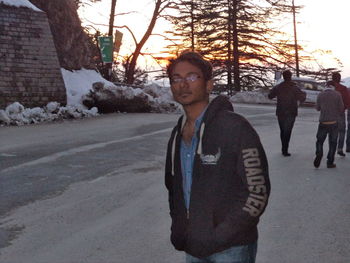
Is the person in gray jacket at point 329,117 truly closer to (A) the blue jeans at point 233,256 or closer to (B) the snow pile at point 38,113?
(A) the blue jeans at point 233,256

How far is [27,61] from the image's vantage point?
19781 millimetres

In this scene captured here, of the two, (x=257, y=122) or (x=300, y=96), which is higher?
(x=300, y=96)

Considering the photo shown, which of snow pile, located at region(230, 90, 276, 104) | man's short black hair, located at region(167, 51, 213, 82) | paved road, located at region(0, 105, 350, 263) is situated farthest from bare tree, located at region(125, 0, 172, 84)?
man's short black hair, located at region(167, 51, 213, 82)

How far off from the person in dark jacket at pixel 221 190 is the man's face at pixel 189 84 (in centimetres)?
10

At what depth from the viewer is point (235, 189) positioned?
2.08 metres

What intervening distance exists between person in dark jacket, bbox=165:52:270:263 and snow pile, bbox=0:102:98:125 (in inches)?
639

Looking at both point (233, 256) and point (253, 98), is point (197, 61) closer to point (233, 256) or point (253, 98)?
point (233, 256)

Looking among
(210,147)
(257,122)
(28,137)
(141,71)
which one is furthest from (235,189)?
(141,71)

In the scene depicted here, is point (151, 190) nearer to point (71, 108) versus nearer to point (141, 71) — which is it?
point (71, 108)

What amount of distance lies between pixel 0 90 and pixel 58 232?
48.7ft

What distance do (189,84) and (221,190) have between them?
0.52m

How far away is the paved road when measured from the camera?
4672 mm

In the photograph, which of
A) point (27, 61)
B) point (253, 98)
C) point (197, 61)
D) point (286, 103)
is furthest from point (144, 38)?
point (197, 61)

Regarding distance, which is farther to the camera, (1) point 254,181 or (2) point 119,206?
(2) point 119,206
